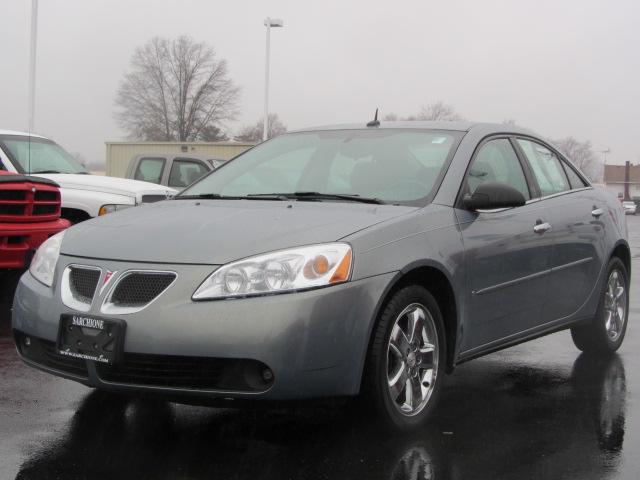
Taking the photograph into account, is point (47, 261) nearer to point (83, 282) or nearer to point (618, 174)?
point (83, 282)

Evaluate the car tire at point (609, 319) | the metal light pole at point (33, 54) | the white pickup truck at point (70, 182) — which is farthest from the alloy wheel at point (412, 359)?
the metal light pole at point (33, 54)

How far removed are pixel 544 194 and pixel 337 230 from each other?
2.12m

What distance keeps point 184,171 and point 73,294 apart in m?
12.8

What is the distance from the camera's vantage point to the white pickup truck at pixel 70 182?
10078 millimetres

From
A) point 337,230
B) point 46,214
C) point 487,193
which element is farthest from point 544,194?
point 46,214

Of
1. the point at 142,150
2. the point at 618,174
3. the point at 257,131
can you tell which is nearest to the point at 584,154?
the point at 618,174

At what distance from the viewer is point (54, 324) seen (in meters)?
3.96

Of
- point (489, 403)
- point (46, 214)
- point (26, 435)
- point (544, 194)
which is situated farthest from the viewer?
point (46, 214)

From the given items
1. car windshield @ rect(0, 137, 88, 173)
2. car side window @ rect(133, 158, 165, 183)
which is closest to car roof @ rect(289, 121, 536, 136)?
car windshield @ rect(0, 137, 88, 173)

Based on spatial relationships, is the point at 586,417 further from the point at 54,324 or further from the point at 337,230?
the point at 54,324

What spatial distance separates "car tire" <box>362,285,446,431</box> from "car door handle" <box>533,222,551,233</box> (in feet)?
3.77

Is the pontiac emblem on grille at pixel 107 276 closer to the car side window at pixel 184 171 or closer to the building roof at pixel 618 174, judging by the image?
the car side window at pixel 184 171

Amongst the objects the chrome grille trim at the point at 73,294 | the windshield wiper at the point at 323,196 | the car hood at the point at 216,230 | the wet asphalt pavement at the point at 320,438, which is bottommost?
the wet asphalt pavement at the point at 320,438

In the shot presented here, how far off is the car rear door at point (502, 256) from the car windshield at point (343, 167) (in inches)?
10.1
